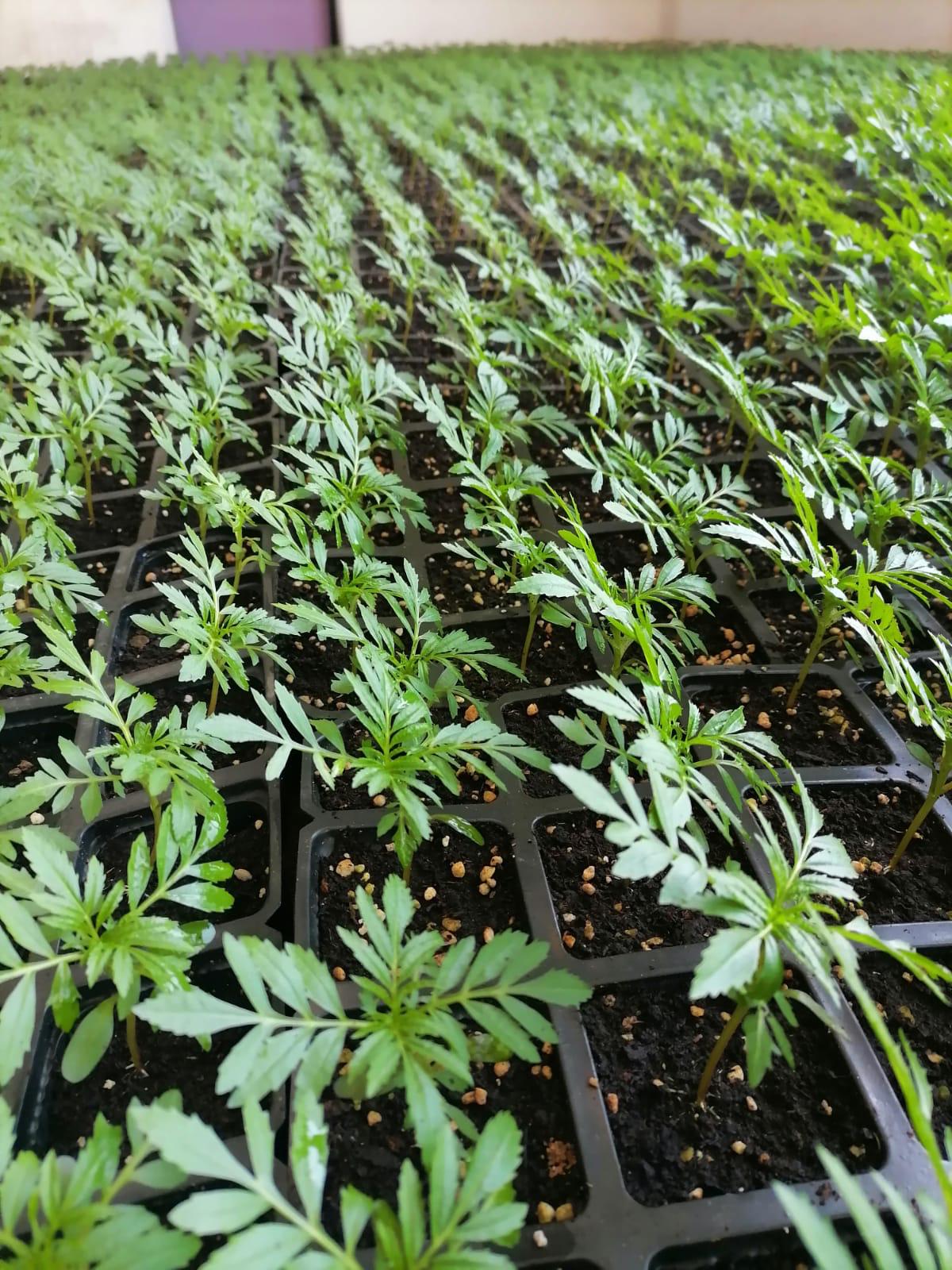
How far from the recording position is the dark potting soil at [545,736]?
3.04 feet

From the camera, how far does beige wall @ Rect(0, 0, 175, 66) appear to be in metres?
5.19

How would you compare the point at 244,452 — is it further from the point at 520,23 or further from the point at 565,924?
the point at 520,23

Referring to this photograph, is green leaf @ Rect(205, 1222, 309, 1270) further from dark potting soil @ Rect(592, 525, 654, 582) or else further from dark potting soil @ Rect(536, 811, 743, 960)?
dark potting soil @ Rect(592, 525, 654, 582)

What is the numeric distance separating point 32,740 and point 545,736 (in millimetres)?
590

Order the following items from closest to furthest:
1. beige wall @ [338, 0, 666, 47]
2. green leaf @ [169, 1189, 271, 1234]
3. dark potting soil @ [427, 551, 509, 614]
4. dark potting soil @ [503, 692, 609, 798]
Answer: green leaf @ [169, 1189, 271, 1234]
dark potting soil @ [503, 692, 609, 798]
dark potting soil @ [427, 551, 509, 614]
beige wall @ [338, 0, 666, 47]

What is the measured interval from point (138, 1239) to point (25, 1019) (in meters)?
0.16

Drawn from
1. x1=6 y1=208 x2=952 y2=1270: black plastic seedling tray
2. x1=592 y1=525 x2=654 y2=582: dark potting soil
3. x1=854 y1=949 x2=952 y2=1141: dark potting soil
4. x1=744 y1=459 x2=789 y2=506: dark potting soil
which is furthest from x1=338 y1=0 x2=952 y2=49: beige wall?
x1=854 y1=949 x2=952 y2=1141: dark potting soil

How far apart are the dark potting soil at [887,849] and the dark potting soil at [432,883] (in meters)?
0.29

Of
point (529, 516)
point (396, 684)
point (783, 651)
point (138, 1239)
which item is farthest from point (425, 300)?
point (138, 1239)

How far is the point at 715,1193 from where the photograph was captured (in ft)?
2.04

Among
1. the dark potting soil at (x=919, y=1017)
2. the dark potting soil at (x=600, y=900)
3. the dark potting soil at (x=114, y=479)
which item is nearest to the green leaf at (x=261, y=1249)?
the dark potting soil at (x=600, y=900)

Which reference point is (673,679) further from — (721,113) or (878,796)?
(721,113)

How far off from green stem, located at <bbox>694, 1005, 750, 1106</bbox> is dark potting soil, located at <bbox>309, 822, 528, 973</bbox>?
193 mm

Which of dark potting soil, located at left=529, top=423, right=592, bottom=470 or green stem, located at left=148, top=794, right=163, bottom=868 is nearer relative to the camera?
green stem, located at left=148, top=794, right=163, bottom=868
